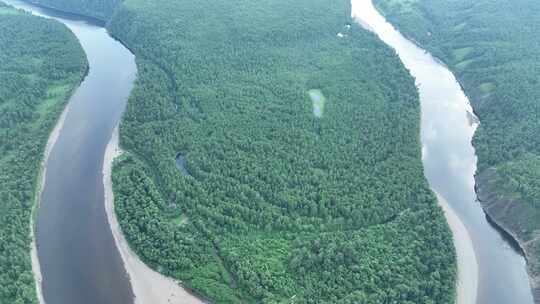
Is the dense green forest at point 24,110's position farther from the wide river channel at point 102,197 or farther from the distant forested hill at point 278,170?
the distant forested hill at point 278,170

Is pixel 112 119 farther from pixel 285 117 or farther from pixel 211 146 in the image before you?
pixel 285 117

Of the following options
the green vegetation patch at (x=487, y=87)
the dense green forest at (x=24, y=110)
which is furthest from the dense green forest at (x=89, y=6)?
the green vegetation patch at (x=487, y=87)

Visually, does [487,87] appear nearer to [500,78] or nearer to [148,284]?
[500,78]

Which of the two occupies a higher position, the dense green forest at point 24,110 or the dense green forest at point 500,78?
the dense green forest at point 500,78

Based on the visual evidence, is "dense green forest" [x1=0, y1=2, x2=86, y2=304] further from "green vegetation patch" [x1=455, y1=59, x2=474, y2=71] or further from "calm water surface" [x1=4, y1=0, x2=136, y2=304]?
"green vegetation patch" [x1=455, y1=59, x2=474, y2=71]

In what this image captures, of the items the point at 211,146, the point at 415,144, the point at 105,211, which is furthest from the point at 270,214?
the point at 415,144

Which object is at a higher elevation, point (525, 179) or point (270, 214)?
point (525, 179)
